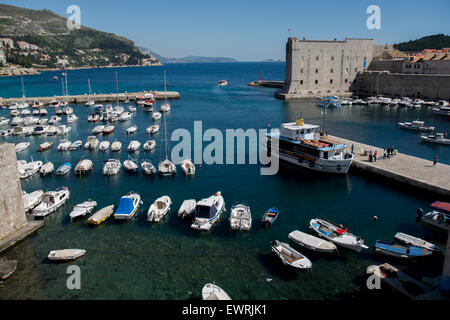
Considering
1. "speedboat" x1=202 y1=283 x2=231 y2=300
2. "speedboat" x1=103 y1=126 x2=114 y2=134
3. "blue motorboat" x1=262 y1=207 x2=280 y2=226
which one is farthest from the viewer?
"speedboat" x1=103 y1=126 x2=114 y2=134

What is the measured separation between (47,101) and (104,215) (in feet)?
173

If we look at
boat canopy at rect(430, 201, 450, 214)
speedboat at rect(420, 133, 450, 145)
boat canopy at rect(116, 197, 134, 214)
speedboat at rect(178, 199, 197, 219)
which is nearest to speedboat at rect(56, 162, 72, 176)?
boat canopy at rect(116, 197, 134, 214)

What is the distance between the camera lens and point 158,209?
1888 cm

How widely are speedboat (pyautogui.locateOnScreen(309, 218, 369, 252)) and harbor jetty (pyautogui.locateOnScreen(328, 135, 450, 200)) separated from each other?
822 centimetres

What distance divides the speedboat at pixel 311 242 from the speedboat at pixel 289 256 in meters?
0.98

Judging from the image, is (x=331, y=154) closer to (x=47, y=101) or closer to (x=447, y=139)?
(x=447, y=139)

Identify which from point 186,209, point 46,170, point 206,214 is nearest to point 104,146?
point 46,170

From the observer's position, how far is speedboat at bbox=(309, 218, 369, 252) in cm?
1516

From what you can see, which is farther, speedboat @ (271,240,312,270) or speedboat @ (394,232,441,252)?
speedboat @ (394,232,441,252)

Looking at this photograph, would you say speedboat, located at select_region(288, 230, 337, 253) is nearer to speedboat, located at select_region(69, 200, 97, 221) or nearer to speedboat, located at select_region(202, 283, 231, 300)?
speedboat, located at select_region(202, 283, 231, 300)

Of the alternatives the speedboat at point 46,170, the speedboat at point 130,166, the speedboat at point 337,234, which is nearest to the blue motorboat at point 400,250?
the speedboat at point 337,234

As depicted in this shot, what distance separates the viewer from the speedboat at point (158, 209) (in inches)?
720

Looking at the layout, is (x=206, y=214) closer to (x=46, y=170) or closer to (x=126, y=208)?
(x=126, y=208)

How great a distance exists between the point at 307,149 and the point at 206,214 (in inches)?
489
